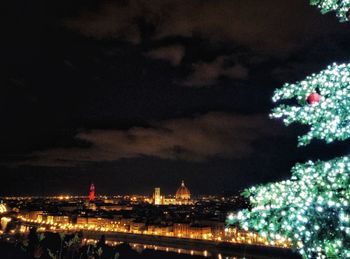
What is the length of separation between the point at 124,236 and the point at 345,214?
7446 centimetres

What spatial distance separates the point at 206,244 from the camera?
2452 inches

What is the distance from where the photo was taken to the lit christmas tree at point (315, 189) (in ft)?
14.1

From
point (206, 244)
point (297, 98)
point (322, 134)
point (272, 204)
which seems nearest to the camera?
point (272, 204)

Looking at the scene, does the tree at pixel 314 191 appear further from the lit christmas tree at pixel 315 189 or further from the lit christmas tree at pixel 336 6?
the lit christmas tree at pixel 336 6

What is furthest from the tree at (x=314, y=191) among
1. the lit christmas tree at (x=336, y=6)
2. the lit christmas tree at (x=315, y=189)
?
the lit christmas tree at (x=336, y=6)

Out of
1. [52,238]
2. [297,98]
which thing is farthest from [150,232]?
[297,98]

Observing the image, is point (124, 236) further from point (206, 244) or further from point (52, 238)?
point (52, 238)

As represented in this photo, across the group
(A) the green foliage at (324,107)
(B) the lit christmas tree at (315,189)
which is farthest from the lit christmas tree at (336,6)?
(A) the green foliage at (324,107)

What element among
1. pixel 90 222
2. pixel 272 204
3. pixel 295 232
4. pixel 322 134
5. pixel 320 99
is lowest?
pixel 295 232

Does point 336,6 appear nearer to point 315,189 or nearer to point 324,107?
point 324,107

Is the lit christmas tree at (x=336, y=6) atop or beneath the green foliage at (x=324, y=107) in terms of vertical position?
atop

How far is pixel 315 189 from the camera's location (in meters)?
4.48

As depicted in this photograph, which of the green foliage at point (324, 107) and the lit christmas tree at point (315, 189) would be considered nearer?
the lit christmas tree at point (315, 189)

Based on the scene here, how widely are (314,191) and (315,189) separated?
0.08ft
